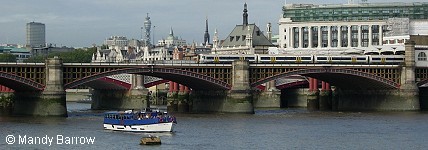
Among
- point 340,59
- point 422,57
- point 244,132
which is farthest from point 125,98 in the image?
point 244,132

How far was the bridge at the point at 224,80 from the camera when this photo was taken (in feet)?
426

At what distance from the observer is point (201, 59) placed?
14512 centimetres

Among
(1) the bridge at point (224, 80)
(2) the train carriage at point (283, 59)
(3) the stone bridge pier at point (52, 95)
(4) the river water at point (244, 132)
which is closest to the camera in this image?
(4) the river water at point (244, 132)

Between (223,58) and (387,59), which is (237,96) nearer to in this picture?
(223,58)

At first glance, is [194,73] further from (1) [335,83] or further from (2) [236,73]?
(1) [335,83]

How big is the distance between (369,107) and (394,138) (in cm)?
5024

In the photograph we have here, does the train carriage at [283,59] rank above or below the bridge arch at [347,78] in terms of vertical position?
above

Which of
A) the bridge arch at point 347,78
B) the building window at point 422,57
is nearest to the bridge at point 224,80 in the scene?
the bridge arch at point 347,78

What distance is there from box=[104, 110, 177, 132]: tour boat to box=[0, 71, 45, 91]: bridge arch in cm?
2136

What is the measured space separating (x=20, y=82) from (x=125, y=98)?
42037 mm

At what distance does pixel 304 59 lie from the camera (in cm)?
14900

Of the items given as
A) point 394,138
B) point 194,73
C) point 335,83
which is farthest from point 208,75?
point 394,138

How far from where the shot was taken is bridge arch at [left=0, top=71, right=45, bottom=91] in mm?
126831

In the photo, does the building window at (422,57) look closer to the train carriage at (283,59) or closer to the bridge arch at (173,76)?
the train carriage at (283,59)
